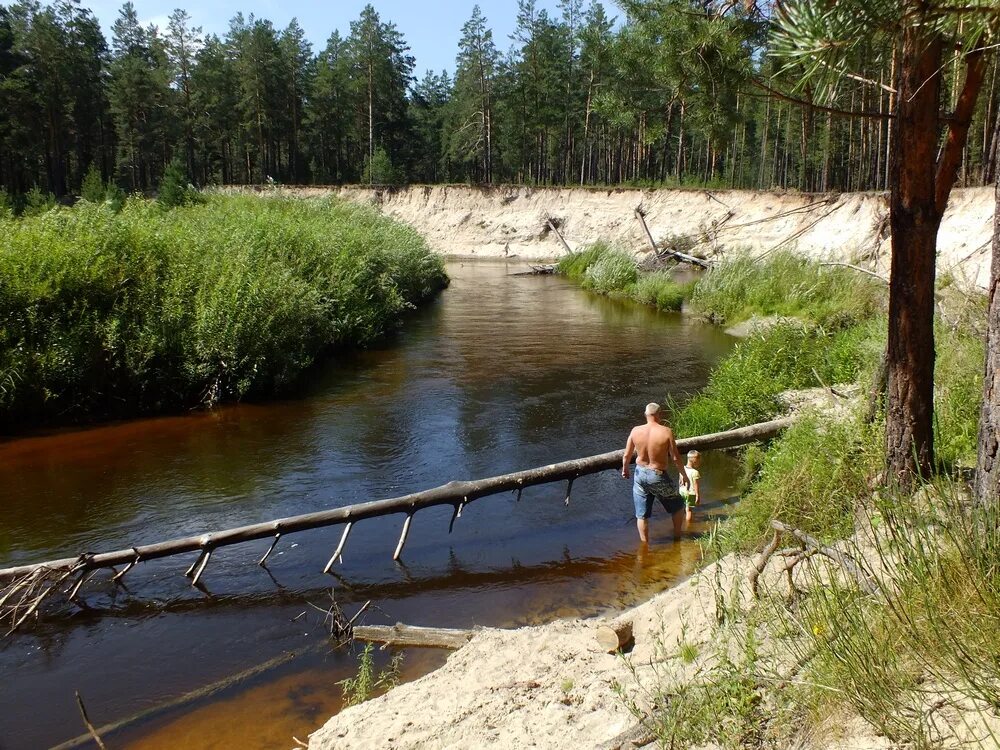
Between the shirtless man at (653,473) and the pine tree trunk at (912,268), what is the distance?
9.01 ft

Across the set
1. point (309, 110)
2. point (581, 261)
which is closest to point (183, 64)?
point (309, 110)

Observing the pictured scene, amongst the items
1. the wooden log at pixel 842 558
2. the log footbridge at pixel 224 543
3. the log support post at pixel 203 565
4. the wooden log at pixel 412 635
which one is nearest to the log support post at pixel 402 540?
the log footbridge at pixel 224 543

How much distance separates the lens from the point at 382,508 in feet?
28.0

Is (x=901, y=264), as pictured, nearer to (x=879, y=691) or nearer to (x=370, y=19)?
(x=879, y=691)

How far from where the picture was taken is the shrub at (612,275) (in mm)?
33344

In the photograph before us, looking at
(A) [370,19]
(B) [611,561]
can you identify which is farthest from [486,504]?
(A) [370,19]

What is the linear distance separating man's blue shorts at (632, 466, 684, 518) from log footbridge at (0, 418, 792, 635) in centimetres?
79

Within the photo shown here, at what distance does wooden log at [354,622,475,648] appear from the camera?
6.59m

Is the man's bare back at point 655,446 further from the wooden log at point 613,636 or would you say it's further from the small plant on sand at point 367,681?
the small plant on sand at point 367,681

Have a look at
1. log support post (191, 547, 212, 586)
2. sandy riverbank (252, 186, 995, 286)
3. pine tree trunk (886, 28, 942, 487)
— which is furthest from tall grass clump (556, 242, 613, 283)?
pine tree trunk (886, 28, 942, 487)

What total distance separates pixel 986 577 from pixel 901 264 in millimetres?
3585

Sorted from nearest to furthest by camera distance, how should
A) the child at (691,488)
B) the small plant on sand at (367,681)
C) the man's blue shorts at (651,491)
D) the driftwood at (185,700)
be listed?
the driftwood at (185,700) → the small plant on sand at (367,681) → the man's blue shorts at (651,491) → the child at (691,488)

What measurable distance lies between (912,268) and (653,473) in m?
3.75

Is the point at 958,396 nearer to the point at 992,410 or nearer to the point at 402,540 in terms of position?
the point at 992,410
